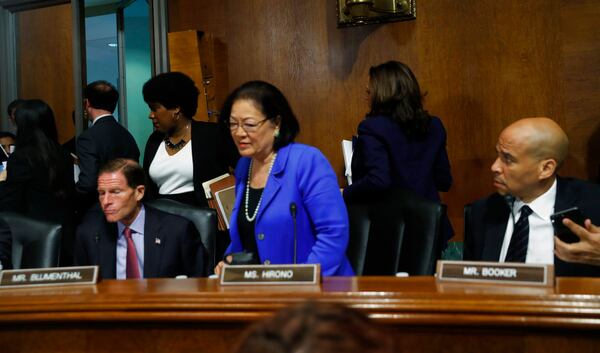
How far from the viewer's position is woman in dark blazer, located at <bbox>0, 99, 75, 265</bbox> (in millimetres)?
4008

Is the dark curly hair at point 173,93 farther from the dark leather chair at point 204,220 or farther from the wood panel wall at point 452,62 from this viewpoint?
the wood panel wall at point 452,62

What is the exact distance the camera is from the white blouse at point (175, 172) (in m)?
3.71

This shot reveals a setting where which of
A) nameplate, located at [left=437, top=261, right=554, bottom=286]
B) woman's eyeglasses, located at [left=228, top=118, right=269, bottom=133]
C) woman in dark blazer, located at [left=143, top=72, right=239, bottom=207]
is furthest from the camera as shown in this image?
woman in dark blazer, located at [left=143, top=72, right=239, bottom=207]

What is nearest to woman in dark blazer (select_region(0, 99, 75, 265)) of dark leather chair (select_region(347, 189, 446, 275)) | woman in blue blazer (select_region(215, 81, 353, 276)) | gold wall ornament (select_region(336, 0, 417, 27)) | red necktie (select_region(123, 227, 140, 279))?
red necktie (select_region(123, 227, 140, 279))

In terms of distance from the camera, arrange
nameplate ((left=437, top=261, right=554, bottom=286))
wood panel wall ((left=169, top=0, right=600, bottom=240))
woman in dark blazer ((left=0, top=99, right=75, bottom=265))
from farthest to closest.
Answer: wood panel wall ((left=169, top=0, right=600, bottom=240)), woman in dark blazer ((left=0, top=99, right=75, bottom=265)), nameplate ((left=437, top=261, right=554, bottom=286))

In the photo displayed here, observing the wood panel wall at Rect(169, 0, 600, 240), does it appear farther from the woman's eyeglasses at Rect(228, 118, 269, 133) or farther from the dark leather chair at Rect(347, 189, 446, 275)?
the woman's eyeglasses at Rect(228, 118, 269, 133)

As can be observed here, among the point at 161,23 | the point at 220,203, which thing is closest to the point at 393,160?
the point at 220,203

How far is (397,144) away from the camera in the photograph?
3.41 metres

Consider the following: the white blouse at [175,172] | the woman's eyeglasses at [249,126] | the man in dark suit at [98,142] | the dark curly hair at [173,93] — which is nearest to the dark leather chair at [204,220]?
the woman's eyeglasses at [249,126]

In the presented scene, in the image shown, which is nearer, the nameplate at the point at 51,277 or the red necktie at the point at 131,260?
the nameplate at the point at 51,277

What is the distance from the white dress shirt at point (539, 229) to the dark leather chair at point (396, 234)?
0.23 metres

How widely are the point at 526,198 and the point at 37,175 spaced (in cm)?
257

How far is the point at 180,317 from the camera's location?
68.2 inches

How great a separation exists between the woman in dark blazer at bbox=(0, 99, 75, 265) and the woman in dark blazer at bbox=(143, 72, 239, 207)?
54 cm
